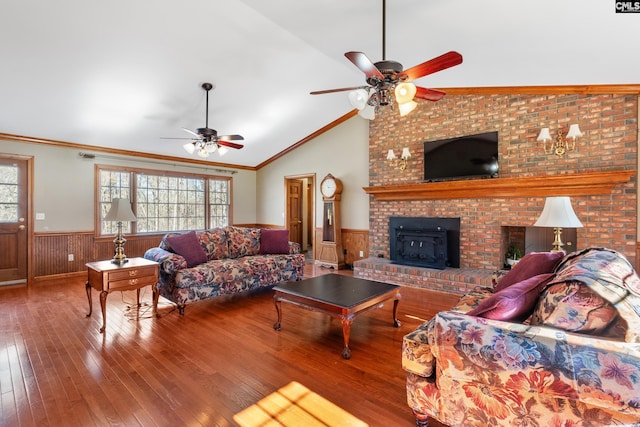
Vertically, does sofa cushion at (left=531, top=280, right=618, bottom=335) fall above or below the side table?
above

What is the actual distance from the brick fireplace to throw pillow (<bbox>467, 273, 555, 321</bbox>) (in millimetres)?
2968

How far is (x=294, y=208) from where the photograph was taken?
796 cm

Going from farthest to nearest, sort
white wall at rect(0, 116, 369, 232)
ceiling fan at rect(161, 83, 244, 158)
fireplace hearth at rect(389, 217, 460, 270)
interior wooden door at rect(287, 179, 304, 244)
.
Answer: interior wooden door at rect(287, 179, 304, 244), white wall at rect(0, 116, 369, 232), fireplace hearth at rect(389, 217, 460, 270), ceiling fan at rect(161, 83, 244, 158)

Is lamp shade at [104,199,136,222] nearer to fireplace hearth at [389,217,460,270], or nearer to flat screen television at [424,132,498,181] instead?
fireplace hearth at [389,217,460,270]

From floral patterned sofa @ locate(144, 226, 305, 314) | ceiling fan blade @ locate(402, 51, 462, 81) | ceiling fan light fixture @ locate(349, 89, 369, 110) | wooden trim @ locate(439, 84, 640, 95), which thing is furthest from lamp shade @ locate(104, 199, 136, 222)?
wooden trim @ locate(439, 84, 640, 95)

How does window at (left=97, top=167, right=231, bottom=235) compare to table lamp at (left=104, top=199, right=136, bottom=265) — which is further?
window at (left=97, top=167, right=231, bottom=235)

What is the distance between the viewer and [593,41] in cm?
286

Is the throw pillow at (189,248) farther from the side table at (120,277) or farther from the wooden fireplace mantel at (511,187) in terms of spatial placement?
the wooden fireplace mantel at (511,187)

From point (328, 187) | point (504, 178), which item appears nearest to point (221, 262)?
point (328, 187)

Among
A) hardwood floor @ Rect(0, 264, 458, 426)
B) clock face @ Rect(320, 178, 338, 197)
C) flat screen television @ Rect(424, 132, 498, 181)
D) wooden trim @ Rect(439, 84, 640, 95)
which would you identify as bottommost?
hardwood floor @ Rect(0, 264, 458, 426)

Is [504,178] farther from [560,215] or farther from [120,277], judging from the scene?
[120,277]

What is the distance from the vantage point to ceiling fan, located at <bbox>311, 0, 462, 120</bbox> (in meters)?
2.21

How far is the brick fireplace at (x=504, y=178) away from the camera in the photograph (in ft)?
12.5

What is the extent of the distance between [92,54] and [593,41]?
5.04 meters
